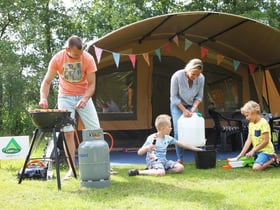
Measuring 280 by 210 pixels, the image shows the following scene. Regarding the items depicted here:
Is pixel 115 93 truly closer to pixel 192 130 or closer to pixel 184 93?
pixel 184 93

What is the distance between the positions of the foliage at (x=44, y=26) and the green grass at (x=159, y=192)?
6894 mm

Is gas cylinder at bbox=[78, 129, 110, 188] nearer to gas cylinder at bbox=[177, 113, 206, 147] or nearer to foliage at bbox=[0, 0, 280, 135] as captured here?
gas cylinder at bbox=[177, 113, 206, 147]

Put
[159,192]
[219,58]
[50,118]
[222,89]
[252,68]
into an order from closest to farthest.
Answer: [159,192], [50,118], [219,58], [252,68], [222,89]

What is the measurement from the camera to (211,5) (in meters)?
15.9

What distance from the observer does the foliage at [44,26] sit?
10.7 meters

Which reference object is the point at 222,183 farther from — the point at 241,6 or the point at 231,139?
the point at 241,6

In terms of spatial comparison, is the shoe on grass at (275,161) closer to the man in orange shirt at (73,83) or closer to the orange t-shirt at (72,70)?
the man in orange shirt at (73,83)

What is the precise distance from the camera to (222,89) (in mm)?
7309

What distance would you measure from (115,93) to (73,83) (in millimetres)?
3085

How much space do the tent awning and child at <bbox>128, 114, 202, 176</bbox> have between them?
6.21ft

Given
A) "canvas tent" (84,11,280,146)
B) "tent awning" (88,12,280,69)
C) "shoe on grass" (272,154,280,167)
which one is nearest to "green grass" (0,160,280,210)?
"shoe on grass" (272,154,280,167)

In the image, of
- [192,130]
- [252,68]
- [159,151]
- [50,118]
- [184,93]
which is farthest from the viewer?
[252,68]

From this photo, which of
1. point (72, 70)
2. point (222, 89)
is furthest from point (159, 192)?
point (222, 89)

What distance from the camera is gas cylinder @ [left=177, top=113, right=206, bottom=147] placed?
4301mm
